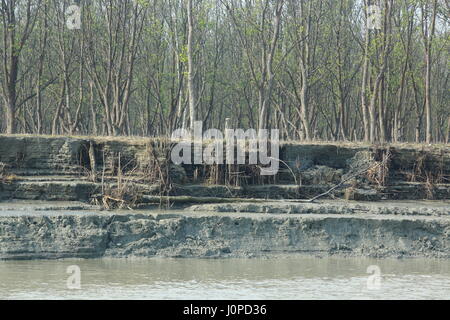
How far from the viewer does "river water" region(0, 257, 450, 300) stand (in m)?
12.9

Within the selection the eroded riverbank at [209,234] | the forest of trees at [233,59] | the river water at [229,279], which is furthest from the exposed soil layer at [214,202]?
the forest of trees at [233,59]

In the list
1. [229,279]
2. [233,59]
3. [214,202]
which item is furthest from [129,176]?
[233,59]

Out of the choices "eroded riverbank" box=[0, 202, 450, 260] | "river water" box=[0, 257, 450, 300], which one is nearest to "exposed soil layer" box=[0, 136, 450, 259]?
"eroded riverbank" box=[0, 202, 450, 260]

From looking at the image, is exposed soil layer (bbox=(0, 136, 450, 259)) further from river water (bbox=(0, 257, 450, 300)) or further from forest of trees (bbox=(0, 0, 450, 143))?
forest of trees (bbox=(0, 0, 450, 143))

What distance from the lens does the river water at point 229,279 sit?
12898mm

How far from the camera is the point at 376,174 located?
23016 millimetres

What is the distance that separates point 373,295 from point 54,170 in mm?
11965

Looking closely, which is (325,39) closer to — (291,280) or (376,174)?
(376,174)

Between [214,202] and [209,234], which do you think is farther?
[214,202]

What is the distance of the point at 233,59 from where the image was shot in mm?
46625

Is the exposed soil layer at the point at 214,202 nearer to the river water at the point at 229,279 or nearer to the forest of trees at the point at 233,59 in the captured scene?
the river water at the point at 229,279

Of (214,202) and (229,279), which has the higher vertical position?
(214,202)

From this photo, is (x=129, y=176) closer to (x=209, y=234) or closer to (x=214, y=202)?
(x=214, y=202)

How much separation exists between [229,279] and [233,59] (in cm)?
3347
